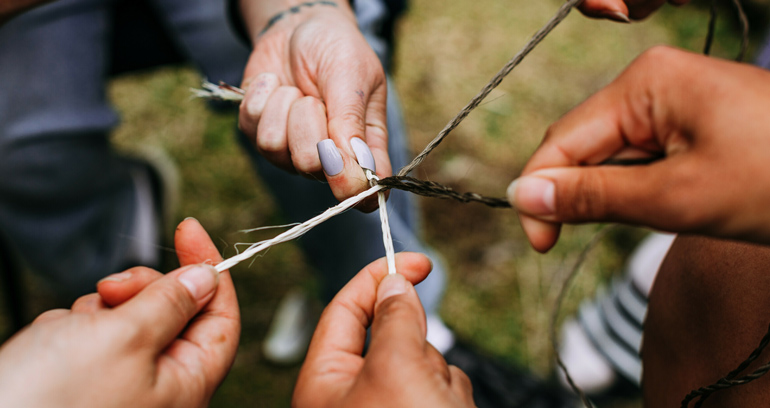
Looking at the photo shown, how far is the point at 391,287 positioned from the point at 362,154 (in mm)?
243

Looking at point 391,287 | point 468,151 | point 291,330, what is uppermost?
point 391,287

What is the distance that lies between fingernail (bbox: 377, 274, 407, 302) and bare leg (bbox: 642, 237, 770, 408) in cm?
52

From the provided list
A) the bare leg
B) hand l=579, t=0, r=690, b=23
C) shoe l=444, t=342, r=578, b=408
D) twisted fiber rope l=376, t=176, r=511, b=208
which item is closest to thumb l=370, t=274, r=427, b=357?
twisted fiber rope l=376, t=176, r=511, b=208

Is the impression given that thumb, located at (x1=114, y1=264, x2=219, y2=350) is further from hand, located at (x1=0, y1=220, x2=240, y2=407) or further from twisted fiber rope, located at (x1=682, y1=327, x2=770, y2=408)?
twisted fiber rope, located at (x1=682, y1=327, x2=770, y2=408)

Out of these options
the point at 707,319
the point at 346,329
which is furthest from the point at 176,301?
the point at 707,319

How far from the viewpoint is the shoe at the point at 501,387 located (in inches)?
52.9

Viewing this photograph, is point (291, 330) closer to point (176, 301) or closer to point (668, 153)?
point (176, 301)

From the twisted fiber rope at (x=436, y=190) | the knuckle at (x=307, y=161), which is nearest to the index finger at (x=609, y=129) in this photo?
the twisted fiber rope at (x=436, y=190)

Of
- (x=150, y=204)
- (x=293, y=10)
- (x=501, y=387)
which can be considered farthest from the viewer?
(x=150, y=204)

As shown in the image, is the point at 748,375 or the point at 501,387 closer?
the point at 748,375

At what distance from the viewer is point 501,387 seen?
54.2 inches

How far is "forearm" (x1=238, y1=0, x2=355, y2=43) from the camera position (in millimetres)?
1044

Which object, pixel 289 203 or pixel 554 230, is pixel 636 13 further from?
pixel 289 203

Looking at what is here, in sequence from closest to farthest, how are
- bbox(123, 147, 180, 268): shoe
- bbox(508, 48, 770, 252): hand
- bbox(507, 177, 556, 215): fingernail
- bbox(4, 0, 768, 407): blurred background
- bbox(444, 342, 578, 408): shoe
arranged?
1. bbox(508, 48, 770, 252): hand
2. bbox(507, 177, 556, 215): fingernail
3. bbox(444, 342, 578, 408): shoe
4. bbox(123, 147, 180, 268): shoe
5. bbox(4, 0, 768, 407): blurred background
